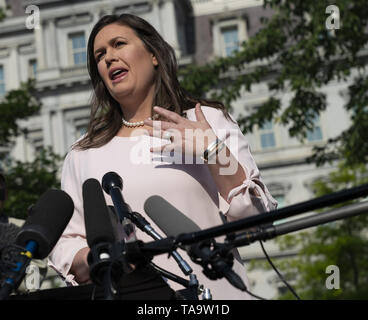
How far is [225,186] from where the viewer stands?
8.64 ft

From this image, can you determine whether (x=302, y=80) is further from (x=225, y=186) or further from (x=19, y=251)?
(x=19, y=251)

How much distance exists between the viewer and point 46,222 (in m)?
2.04

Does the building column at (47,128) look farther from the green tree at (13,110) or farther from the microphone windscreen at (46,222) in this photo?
the microphone windscreen at (46,222)

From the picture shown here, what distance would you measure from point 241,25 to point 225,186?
34234 millimetres

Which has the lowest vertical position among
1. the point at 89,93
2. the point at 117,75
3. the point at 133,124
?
the point at 89,93

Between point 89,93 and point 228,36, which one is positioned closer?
point 89,93

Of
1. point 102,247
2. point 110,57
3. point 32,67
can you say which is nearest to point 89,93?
point 32,67

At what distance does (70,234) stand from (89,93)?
32062 mm

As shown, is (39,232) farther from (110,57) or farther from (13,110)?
(13,110)

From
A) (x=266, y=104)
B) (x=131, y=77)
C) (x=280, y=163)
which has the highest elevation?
(x=131, y=77)

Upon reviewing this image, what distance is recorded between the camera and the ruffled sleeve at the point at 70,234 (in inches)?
108

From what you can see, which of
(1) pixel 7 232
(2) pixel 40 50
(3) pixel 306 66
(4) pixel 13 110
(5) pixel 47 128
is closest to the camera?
(1) pixel 7 232
